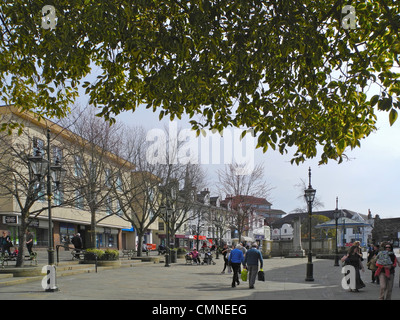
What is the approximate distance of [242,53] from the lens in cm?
779

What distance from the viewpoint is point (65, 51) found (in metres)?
8.03

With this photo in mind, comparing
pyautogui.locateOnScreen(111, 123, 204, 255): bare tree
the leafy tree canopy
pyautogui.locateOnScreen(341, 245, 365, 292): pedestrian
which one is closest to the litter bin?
pyautogui.locateOnScreen(111, 123, 204, 255): bare tree

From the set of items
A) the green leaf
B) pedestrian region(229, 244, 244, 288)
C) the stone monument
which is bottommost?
the stone monument

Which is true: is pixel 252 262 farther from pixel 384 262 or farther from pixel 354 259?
pixel 384 262

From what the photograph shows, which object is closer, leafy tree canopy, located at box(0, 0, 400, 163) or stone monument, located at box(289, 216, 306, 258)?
leafy tree canopy, located at box(0, 0, 400, 163)

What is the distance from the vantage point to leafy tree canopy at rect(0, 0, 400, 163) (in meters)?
7.71

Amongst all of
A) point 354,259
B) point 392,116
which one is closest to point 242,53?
point 392,116

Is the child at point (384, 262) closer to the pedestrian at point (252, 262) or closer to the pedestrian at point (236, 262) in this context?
the pedestrian at point (252, 262)

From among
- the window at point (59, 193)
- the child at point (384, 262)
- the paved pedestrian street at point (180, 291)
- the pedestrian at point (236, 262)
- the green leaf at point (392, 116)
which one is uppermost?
the green leaf at point (392, 116)

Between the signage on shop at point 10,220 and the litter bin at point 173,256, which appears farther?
the signage on shop at point 10,220

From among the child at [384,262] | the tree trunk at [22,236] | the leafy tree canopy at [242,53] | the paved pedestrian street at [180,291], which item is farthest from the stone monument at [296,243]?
the leafy tree canopy at [242,53]

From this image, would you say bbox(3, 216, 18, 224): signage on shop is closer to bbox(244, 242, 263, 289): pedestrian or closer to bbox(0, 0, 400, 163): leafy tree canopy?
bbox(244, 242, 263, 289): pedestrian

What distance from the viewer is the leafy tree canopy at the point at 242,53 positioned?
771 cm
